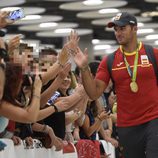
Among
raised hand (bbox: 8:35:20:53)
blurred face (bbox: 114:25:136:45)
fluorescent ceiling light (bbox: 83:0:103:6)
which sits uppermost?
raised hand (bbox: 8:35:20:53)

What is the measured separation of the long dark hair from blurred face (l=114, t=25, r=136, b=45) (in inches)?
69.4

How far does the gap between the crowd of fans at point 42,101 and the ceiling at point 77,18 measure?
8636 mm

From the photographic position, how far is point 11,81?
15.5 feet

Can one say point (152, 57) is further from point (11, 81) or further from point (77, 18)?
point (77, 18)

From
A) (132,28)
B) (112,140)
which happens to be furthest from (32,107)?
(112,140)

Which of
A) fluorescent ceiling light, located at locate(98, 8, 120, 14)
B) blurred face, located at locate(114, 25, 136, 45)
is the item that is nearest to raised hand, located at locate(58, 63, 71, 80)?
blurred face, located at locate(114, 25, 136, 45)

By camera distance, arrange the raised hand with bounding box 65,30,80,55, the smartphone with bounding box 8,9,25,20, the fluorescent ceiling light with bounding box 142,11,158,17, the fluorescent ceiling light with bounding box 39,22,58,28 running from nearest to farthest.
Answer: the smartphone with bounding box 8,9,25,20 → the raised hand with bounding box 65,30,80,55 → the fluorescent ceiling light with bounding box 142,11,158,17 → the fluorescent ceiling light with bounding box 39,22,58,28

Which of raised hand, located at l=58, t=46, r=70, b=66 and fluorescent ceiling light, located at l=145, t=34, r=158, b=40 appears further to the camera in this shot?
fluorescent ceiling light, located at l=145, t=34, r=158, b=40

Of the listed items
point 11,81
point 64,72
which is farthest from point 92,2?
point 11,81

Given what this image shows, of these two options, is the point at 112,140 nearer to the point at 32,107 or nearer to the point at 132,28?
the point at 132,28

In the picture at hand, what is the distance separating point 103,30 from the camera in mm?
27328

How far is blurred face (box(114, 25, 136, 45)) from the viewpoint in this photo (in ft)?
20.4

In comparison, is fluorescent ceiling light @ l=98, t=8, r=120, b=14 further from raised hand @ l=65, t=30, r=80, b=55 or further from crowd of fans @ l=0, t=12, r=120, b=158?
raised hand @ l=65, t=30, r=80, b=55

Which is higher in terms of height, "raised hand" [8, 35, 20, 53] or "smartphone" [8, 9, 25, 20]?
"smartphone" [8, 9, 25, 20]
